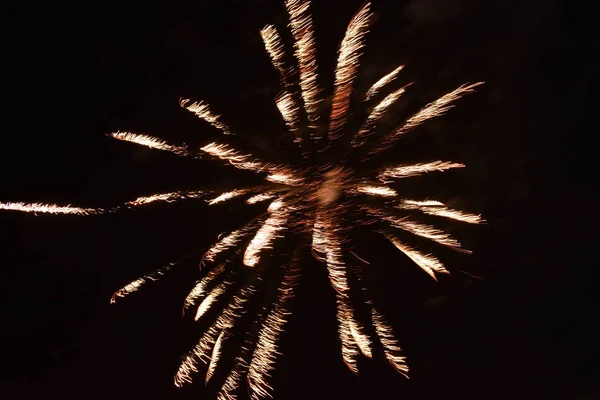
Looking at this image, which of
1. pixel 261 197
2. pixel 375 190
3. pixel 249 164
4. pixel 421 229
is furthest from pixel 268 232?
pixel 421 229

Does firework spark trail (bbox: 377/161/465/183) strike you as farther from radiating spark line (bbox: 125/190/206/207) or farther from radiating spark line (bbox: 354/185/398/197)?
radiating spark line (bbox: 125/190/206/207)

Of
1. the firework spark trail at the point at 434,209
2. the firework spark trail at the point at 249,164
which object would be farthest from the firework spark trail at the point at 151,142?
the firework spark trail at the point at 434,209

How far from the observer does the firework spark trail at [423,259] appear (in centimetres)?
387

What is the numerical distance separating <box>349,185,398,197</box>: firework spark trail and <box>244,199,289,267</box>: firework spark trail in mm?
517

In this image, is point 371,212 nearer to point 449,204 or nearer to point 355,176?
point 355,176

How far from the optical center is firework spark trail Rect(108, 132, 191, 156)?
12.4ft

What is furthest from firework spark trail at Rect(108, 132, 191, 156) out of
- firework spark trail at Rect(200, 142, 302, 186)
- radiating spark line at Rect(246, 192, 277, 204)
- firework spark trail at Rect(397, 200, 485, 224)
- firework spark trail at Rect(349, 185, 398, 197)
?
firework spark trail at Rect(397, 200, 485, 224)

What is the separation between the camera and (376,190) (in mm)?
3959

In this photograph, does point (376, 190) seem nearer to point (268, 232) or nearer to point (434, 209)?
point (434, 209)

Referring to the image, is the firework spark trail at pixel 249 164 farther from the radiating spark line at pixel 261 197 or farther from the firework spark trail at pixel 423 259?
the firework spark trail at pixel 423 259

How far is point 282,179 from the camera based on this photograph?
398 cm

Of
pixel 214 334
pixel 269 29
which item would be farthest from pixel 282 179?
pixel 214 334

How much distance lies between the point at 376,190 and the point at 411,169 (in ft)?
0.89

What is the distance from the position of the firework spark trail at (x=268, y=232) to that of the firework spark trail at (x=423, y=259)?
75 cm
